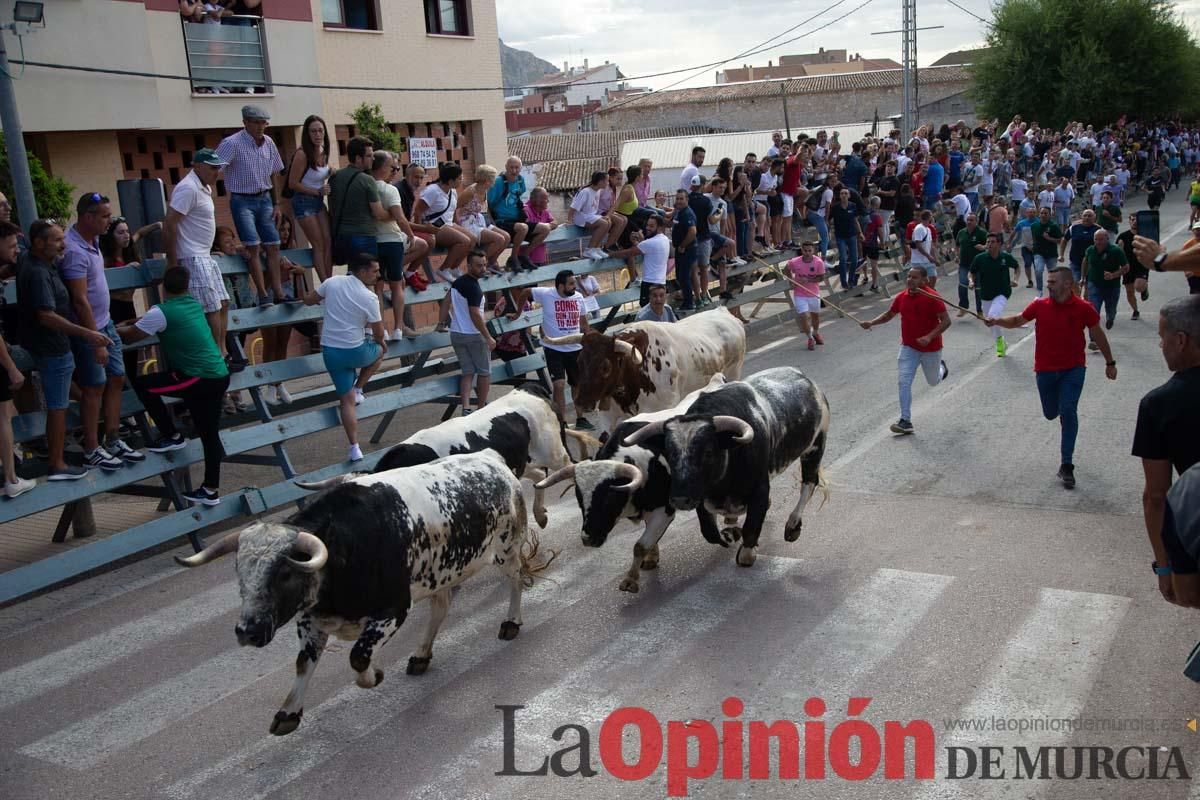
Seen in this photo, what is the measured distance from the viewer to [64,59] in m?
17.8

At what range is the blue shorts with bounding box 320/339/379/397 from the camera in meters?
11.0

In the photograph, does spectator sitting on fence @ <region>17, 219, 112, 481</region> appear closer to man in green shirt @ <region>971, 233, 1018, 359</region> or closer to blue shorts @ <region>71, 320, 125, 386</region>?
blue shorts @ <region>71, 320, 125, 386</region>

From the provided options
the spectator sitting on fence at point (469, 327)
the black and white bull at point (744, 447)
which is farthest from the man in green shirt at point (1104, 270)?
the spectator sitting on fence at point (469, 327)

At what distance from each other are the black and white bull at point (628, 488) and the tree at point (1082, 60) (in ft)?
155

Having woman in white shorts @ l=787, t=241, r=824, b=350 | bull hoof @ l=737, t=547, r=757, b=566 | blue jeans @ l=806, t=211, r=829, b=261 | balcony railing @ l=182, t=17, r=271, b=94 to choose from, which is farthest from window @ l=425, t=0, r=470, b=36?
bull hoof @ l=737, t=547, r=757, b=566

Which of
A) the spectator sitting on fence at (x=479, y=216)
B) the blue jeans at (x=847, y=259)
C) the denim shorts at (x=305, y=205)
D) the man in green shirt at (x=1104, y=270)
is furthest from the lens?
the blue jeans at (x=847, y=259)

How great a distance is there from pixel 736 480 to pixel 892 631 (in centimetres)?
166

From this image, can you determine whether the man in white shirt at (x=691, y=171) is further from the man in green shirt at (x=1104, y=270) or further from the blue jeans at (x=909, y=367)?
the man in green shirt at (x=1104, y=270)

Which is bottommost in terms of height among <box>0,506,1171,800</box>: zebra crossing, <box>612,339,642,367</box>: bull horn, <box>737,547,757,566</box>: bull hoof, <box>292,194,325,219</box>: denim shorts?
<box>0,506,1171,800</box>: zebra crossing

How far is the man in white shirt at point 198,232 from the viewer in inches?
408

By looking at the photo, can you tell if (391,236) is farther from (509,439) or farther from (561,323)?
(509,439)

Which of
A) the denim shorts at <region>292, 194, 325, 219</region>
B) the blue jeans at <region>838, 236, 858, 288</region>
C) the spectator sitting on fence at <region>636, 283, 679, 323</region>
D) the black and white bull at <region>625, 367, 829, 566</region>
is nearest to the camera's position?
the black and white bull at <region>625, 367, 829, 566</region>

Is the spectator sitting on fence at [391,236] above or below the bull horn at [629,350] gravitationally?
above

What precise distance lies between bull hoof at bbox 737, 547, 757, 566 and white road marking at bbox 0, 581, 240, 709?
13.5ft
